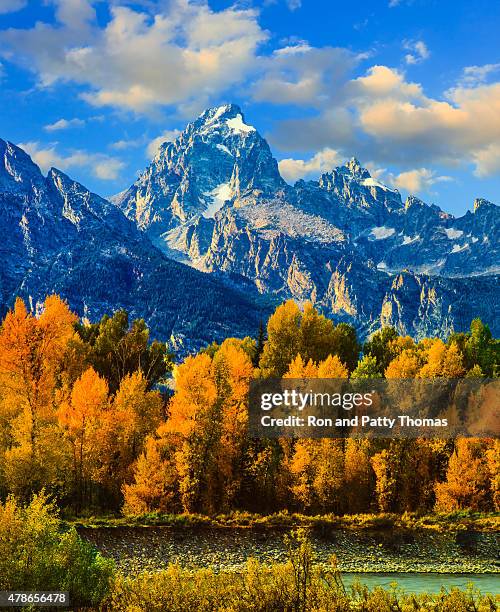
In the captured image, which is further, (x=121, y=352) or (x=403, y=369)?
(x=121, y=352)

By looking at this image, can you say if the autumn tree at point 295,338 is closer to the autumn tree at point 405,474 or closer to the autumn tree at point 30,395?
the autumn tree at point 405,474

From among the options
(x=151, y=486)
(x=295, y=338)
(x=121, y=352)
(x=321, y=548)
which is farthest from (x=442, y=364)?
(x=121, y=352)

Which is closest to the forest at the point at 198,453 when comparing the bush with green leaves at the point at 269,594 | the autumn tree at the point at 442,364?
the autumn tree at the point at 442,364

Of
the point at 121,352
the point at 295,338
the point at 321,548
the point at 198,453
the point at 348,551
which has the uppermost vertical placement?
the point at 295,338

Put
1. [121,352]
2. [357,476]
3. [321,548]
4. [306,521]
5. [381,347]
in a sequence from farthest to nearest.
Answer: [381,347] < [121,352] < [357,476] < [306,521] < [321,548]

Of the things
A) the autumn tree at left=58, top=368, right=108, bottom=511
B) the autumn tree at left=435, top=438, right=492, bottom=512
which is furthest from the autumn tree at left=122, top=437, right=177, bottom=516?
the autumn tree at left=435, top=438, right=492, bottom=512

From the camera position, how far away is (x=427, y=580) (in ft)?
164

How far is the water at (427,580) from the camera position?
47.3 meters

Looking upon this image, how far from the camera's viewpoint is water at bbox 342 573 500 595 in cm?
4734

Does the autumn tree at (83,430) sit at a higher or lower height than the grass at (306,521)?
higher

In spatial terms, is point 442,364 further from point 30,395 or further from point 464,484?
point 30,395

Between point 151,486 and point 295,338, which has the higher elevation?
point 295,338

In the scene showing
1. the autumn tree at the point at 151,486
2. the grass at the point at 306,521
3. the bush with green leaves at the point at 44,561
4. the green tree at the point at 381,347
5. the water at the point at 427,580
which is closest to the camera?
the bush with green leaves at the point at 44,561

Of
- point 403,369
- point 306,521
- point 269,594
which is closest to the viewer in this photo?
point 269,594
